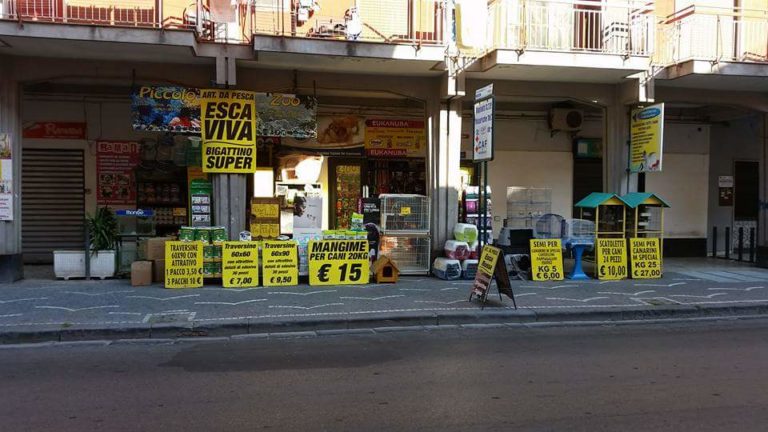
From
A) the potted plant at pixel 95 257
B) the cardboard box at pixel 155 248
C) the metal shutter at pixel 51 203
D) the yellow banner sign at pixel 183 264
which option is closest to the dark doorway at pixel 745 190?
the yellow banner sign at pixel 183 264

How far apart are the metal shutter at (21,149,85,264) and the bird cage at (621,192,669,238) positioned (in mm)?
Answer: 12119

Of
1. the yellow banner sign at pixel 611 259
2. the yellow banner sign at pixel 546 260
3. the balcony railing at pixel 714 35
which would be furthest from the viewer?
the balcony railing at pixel 714 35

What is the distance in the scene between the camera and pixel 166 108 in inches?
444

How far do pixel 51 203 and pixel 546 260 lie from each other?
1098cm

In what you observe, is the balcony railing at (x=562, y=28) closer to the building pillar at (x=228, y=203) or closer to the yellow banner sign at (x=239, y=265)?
the building pillar at (x=228, y=203)

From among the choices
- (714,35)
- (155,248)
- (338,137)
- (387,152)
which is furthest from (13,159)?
(714,35)

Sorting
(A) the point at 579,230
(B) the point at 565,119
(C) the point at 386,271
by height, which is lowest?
(C) the point at 386,271

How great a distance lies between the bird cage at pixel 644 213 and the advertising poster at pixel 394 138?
16.5ft

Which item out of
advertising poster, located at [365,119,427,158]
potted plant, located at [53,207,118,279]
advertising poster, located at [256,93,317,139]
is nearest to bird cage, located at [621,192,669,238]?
advertising poster, located at [365,119,427,158]

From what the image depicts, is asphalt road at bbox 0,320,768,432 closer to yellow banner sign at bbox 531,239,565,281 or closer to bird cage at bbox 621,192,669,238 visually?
yellow banner sign at bbox 531,239,565,281

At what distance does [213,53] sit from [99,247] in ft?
13.9

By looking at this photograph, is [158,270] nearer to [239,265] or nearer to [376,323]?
[239,265]

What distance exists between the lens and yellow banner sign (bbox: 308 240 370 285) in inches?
435

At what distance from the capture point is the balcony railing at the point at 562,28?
38.7ft
